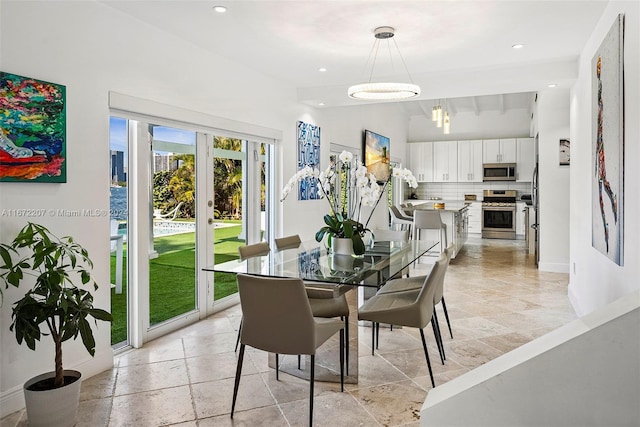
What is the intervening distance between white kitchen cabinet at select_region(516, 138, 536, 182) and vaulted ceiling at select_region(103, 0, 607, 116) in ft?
19.6

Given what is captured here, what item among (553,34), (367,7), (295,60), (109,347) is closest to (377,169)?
(295,60)

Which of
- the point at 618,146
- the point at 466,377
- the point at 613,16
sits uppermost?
the point at 613,16

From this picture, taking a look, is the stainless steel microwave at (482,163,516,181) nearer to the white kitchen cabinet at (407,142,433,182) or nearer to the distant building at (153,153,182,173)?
the white kitchen cabinet at (407,142,433,182)

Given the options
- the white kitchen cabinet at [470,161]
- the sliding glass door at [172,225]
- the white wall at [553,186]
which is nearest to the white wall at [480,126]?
the white kitchen cabinet at [470,161]

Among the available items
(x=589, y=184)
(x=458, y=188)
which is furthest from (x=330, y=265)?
(x=458, y=188)

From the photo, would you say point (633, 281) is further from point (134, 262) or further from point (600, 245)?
point (134, 262)

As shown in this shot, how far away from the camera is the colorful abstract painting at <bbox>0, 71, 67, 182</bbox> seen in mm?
2549

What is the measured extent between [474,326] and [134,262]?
2.96 metres

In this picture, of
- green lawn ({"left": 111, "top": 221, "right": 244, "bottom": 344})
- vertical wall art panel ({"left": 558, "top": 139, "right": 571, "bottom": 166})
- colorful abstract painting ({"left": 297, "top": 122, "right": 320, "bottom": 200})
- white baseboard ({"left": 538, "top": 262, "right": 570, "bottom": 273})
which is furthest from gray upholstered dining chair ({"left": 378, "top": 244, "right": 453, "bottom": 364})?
vertical wall art panel ({"left": 558, "top": 139, "right": 571, "bottom": 166})

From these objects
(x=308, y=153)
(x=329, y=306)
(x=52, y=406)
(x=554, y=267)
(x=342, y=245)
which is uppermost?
(x=308, y=153)

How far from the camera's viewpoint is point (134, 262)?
3.65m

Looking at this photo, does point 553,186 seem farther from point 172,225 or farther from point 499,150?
point 172,225

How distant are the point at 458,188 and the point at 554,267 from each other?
5119mm

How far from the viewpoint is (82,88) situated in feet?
9.95
